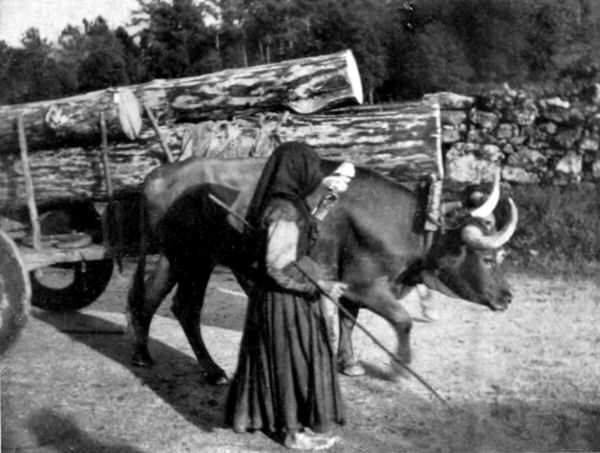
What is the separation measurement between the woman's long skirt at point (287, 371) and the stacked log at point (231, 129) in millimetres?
2131

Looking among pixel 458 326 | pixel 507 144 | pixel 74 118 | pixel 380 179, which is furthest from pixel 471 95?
pixel 74 118

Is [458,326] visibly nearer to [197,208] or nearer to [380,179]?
[380,179]

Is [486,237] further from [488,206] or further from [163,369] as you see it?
[163,369]

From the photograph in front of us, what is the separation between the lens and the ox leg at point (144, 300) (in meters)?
5.74

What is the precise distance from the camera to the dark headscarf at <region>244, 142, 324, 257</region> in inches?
160

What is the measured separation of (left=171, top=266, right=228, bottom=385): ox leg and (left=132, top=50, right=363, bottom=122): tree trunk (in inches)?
58.4

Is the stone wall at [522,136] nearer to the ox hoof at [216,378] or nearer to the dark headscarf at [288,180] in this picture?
the ox hoof at [216,378]

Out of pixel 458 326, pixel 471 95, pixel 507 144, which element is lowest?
pixel 458 326

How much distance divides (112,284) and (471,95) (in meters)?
5.16

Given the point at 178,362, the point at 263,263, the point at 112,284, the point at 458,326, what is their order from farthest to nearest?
the point at 112,284 → the point at 458,326 → the point at 178,362 → the point at 263,263

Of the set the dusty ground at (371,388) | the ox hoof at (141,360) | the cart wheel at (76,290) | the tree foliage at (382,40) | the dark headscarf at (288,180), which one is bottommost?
the dusty ground at (371,388)

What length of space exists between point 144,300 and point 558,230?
17.9ft

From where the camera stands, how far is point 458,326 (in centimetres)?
709

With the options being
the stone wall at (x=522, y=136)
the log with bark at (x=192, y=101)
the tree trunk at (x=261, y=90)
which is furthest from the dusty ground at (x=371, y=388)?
the stone wall at (x=522, y=136)
